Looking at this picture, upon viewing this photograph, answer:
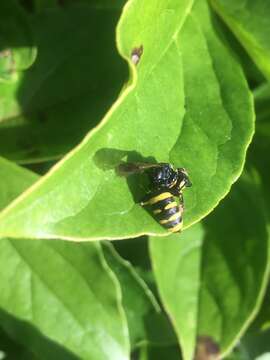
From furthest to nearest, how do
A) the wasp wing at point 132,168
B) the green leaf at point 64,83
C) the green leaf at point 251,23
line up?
the green leaf at point 64,83 < the green leaf at point 251,23 < the wasp wing at point 132,168

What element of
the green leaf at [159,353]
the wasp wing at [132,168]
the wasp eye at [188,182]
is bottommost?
the green leaf at [159,353]

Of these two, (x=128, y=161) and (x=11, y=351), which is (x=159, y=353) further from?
(x=128, y=161)

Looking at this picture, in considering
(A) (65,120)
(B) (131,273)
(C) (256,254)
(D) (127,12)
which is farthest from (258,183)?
(D) (127,12)

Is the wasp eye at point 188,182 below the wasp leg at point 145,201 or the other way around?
below

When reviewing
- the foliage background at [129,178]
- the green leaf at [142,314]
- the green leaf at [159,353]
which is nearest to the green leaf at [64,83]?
the foliage background at [129,178]

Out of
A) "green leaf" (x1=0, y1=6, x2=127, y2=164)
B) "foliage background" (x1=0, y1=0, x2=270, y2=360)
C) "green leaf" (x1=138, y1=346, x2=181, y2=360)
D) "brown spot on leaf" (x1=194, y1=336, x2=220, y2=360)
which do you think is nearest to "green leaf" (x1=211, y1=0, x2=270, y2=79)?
"foliage background" (x1=0, y1=0, x2=270, y2=360)

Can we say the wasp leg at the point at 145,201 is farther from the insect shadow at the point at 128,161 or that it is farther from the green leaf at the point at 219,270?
the green leaf at the point at 219,270

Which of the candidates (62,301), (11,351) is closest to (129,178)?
(62,301)
